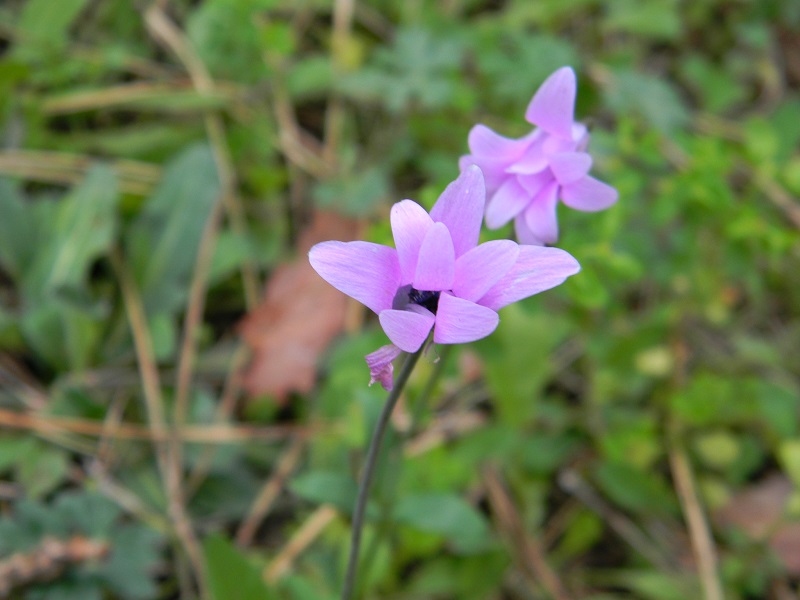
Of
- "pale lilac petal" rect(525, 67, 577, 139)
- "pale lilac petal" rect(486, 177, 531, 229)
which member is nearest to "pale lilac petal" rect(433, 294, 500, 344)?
"pale lilac petal" rect(486, 177, 531, 229)

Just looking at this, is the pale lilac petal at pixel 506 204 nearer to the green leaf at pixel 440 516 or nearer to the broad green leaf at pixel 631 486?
the green leaf at pixel 440 516

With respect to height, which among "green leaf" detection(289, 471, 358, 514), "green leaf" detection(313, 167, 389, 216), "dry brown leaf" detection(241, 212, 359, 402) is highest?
"green leaf" detection(313, 167, 389, 216)

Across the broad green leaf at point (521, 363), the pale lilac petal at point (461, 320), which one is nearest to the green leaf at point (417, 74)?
the broad green leaf at point (521, 363)

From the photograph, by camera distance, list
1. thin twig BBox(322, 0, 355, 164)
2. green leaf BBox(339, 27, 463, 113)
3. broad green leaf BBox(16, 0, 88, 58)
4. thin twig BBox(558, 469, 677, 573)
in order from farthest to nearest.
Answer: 1. thin twig BBox(322, 0, 355, 164)
2. broad green leaf BBox(16, 0, 88, 58)
3. green leaf BBox(339, 27, 463, 113)
4. thin twig BBox(558, 469, 677, 573)

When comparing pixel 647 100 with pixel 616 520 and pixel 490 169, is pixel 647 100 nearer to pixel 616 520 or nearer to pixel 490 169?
pixel 616 520

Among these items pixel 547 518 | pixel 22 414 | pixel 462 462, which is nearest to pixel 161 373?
pixel 22 414

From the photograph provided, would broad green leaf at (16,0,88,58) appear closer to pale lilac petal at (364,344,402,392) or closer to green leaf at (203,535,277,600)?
green leaf at (203,535,277,600)
